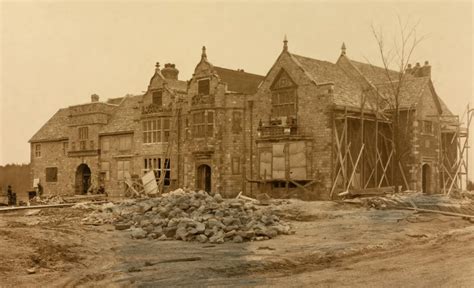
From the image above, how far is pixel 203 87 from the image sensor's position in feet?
121

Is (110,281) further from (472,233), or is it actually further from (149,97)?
(149,97)

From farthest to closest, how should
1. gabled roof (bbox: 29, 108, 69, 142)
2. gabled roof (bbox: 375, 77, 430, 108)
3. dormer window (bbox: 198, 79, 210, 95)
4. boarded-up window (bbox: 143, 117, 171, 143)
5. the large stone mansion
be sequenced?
gabled roof (bbox: 29, 108, 69, 142)
boarded-up window (bbox: 143, 117, 171, 143)
dormer window (bbox: 198, 79, 210, 95)
gabled roof (bbox: 375, 77, 430, 108)
the large stone mansion

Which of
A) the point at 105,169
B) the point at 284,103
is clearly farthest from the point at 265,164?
the point at 105,169

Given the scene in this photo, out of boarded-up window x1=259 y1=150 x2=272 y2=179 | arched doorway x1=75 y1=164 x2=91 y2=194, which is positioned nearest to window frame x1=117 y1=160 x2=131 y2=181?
arched doorway x1=75 y1=164 x2=91 y2=194

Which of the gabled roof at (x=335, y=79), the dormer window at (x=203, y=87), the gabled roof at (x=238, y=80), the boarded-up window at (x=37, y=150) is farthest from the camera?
the boarded-up window at (x=37, y=150)

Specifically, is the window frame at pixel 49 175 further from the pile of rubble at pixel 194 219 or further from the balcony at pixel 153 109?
the pile of rubble at pixel 194 219

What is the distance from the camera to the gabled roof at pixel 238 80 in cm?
3703

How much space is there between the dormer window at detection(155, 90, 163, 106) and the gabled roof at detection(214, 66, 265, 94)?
5.42 meters

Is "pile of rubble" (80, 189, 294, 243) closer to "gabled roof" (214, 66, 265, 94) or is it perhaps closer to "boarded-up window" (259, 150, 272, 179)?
"boarded-up window" (259, 150, 272, 179)

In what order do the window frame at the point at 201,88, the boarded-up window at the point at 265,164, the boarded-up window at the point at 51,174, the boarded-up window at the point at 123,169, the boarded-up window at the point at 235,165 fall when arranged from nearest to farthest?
the boarded-up window at the point at 265,164
the boarded-up window at the point at 235,165
the window frame at the point at 201,88
the boarded-up window at the point at 123,169
the boarded-up window at the point at 51,174

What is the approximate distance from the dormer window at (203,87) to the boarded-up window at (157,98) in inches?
169

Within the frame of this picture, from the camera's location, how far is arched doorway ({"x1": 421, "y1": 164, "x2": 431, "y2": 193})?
35.8m

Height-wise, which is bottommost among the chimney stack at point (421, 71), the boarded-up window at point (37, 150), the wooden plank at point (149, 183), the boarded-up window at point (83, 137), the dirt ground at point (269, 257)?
the dirt ground at point (269, 257)

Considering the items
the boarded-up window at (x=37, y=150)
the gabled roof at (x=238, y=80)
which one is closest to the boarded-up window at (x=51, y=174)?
the boarded-up window at (x=37, y=150)
